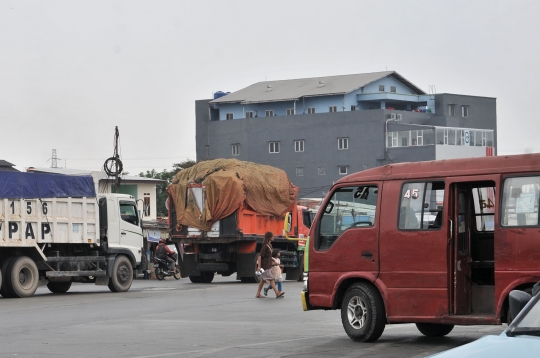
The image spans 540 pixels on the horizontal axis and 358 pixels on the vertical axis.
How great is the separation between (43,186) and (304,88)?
259ft

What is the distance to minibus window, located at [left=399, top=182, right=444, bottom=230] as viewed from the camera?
1352 centimetres

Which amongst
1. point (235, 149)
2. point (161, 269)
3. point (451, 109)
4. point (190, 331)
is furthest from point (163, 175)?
point (190, 331)

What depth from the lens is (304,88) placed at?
104375mm

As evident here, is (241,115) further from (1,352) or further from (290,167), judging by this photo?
(1,352)

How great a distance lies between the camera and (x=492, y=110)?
341 feet

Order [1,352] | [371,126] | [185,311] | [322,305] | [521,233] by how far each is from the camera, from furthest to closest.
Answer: [371,126]
[185,311]
[322,305]
[1,352]
[521,233]

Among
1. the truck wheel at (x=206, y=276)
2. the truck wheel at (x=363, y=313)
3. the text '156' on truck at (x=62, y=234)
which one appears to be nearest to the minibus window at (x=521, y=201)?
the truck wheel at (x=363, y=313)

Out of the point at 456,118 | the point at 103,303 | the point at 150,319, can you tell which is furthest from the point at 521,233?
the point at 456,118

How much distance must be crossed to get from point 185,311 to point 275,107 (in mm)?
83483

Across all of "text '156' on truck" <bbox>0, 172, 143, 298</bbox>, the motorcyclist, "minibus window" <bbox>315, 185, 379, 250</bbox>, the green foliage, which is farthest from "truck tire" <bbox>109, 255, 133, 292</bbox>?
the green foliage

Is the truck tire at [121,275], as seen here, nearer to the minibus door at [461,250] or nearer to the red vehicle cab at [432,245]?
the red vehicle cab at [432,245]

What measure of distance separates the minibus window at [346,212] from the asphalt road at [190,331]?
152 cm

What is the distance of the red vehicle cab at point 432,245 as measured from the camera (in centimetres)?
1264

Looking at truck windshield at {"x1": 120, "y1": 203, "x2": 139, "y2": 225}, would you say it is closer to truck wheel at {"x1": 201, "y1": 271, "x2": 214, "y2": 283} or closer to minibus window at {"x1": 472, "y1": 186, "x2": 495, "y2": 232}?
truck wheel at {"x1": 201, "y1": 271, "x2": 214, "y2": 283}
